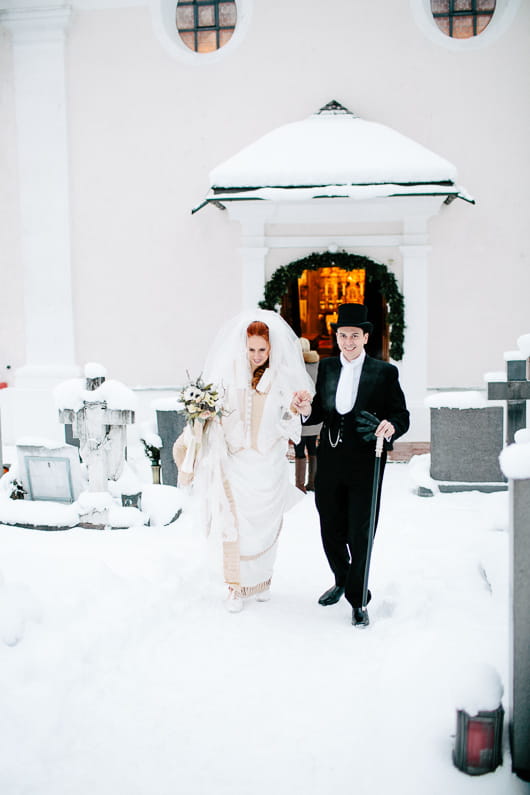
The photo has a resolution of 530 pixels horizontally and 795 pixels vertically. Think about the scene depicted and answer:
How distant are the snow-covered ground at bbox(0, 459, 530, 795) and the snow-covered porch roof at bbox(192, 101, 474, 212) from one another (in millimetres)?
4984

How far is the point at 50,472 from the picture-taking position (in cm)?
612

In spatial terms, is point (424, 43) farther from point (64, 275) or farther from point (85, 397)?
point (85, 397)

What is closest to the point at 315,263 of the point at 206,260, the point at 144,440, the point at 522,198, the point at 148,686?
the point at 206,260

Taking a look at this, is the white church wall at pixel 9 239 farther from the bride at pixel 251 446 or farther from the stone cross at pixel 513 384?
the stone cross at pixel 513 384

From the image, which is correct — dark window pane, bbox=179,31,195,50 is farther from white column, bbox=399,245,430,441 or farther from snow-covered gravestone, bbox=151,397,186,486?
snow-covered gravestone, bbox=151,397,186,486

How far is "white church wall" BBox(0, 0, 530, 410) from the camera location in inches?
370

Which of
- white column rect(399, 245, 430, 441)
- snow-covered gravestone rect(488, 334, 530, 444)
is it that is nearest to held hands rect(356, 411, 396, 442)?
snow-covered gravestone rect(488, 334, 530, 444)

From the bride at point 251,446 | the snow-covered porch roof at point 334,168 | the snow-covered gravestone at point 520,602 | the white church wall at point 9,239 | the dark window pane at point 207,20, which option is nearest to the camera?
the snow-covered gravestone at point 520,602

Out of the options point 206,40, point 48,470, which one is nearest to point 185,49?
point 206,40

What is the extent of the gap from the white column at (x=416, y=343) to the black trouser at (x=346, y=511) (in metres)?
5.60

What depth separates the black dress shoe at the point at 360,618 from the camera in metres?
3.98

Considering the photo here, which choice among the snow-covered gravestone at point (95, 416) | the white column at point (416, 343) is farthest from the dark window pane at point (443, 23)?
the snow-covered gravestone at point (95, 416)

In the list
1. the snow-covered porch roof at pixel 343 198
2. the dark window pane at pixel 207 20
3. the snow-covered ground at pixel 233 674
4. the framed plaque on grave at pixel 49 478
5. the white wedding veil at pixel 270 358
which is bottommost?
the snow-covered ground at pixel 233 674

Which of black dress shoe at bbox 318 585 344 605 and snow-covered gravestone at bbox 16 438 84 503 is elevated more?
snow-covered gravestone at bbox 16 438 84 503
